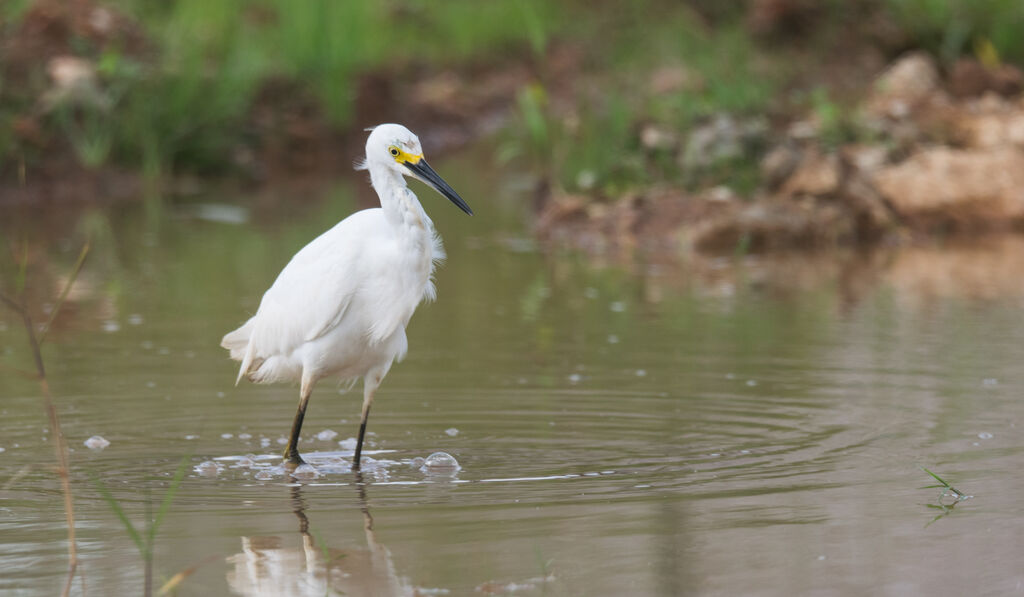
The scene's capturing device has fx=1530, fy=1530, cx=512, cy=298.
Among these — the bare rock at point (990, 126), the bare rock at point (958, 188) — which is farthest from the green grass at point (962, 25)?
the bare rock at point (958, 188)

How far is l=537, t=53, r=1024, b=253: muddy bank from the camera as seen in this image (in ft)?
43.3

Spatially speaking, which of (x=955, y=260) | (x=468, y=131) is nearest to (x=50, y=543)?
(x=955, y=260)

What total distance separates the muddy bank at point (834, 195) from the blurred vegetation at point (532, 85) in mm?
289

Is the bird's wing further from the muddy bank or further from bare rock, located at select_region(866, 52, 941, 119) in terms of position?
bare rock, located at select_region(866, 52, 941, 119)

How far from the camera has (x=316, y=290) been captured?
248 inches

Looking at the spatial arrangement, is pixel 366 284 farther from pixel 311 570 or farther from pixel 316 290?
pixel 311 570

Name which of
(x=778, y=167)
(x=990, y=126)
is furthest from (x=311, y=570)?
(x=990, y=126)

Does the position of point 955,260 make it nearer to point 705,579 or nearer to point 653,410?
point 653,410

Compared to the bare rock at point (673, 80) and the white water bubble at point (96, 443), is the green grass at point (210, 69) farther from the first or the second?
the white water bubble at point (96, 443)

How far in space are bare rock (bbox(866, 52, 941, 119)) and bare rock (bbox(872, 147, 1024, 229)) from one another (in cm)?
140

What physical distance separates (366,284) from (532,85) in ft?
47.4

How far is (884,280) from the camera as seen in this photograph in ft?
37.3

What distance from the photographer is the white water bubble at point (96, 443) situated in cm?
643

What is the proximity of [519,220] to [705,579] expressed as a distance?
443 inches
